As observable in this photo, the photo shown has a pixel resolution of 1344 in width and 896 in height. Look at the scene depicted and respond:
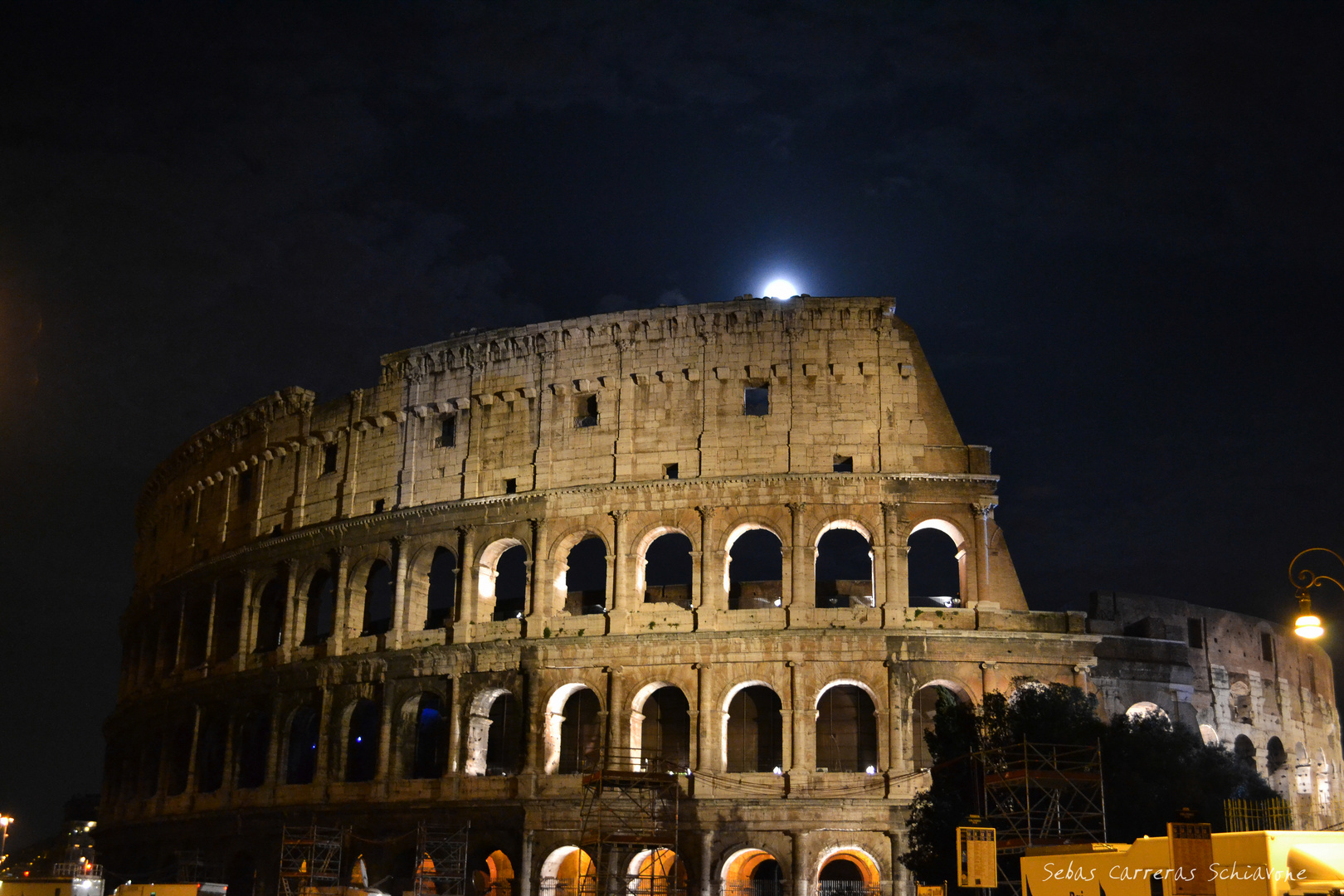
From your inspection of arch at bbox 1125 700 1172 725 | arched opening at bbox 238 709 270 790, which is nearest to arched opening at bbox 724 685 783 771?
arch at bbox 1125 700 1172 725

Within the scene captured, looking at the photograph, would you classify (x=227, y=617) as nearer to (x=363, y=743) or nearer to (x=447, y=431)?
(x=363, y=743)

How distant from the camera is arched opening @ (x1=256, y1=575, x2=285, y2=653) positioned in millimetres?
39312

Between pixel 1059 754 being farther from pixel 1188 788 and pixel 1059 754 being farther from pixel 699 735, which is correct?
pixel 699 735

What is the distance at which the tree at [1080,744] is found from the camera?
24297 mm

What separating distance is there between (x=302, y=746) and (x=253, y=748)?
1.71 metres

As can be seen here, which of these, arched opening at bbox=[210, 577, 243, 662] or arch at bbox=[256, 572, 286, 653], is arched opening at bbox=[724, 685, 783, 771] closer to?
arch at bbox=[256, 572, 286, 653]

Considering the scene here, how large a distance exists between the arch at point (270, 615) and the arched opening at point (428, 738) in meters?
5.52

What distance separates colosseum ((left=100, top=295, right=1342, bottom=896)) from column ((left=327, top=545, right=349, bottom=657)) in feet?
0.31

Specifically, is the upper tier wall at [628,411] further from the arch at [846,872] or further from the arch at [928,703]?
the arch at [846,872]

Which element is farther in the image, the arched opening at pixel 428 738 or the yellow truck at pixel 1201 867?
the arched opening at pixel 428 738

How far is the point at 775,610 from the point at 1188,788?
10.0 metres

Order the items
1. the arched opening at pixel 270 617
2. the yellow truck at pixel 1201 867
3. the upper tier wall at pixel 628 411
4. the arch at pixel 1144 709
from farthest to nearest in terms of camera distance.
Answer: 1. the arched opening at pixel 270 617
2. the upper tier wall at pixel 628 411
3. the arch at pixel 1144 709
4. the yellow truck at pixel 1201 867

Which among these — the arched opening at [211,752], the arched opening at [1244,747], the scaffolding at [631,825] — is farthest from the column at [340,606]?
the arched opening at [1244,747]

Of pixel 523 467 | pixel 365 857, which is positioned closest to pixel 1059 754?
pixel 523 467
